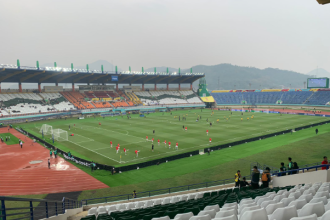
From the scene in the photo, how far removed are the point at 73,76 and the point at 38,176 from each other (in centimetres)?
6069

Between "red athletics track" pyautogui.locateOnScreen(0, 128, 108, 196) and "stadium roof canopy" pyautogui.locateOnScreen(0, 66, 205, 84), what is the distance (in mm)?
41100

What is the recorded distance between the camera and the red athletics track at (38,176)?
A: 20.0 m

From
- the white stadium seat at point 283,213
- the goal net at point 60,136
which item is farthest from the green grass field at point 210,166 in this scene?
the white stadium seat at point 283,213

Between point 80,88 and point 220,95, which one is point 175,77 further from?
point 80,88

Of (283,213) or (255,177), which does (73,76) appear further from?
(283,213)

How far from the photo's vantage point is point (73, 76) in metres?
77.6

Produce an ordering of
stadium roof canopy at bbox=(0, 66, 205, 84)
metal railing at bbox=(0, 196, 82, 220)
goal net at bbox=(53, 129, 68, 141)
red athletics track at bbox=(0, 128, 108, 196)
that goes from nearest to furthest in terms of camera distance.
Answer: metal railing at bbox=(0, 196, 82, 220)
red athletics track at bbox=(0, 128, 108, 196)
goal net at bbox=(53, 129, 68, 141)
stadium roof canopy at bbox=(0, 66, 205, 84)

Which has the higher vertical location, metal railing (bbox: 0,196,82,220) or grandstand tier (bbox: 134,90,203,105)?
grandstand tier (bbox: 134,90,203,105)

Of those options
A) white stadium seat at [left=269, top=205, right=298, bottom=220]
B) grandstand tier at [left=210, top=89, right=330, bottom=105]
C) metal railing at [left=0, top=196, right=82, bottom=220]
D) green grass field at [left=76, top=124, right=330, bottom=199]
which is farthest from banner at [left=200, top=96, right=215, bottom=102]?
white stadium seat at [left=269, top=205, right=298, bottom=220]

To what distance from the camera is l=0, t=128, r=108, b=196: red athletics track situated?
65.7 ft

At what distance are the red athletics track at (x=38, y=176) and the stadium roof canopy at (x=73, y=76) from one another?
41100 millimetres

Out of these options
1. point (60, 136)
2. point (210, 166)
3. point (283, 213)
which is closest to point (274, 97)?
point (210, 166)

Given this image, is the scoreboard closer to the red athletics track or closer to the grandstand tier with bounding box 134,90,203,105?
the grandstand tier with bounding box 134,90,203,105

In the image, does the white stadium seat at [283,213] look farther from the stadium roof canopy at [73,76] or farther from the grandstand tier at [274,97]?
the grandstand tier at [274,97]
